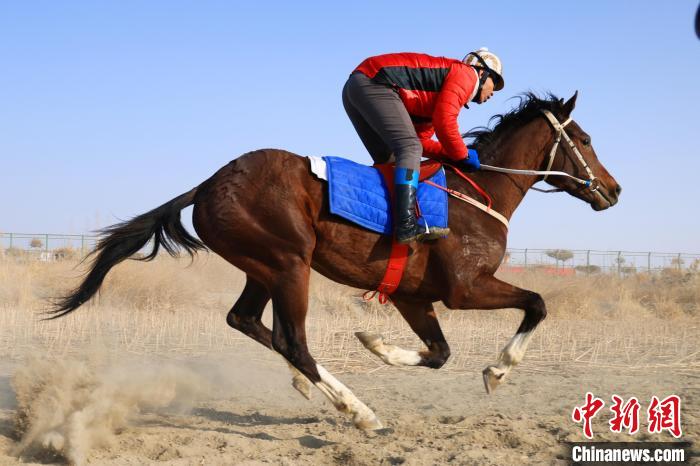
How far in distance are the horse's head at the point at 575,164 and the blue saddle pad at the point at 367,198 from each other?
131cm

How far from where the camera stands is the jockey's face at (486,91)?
6004mm

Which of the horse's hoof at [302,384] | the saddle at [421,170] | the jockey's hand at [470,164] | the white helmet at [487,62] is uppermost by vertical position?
the white helmet at [487,62]

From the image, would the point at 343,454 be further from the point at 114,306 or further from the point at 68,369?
the point at 114,306

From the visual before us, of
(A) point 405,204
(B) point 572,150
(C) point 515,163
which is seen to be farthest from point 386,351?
(B) point 572,150

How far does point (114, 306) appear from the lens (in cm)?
1483

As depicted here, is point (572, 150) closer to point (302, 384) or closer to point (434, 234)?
point (434, 234)

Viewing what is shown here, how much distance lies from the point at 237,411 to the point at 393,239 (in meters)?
2.28

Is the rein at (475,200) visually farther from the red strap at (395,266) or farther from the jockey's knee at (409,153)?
the red strap at (395,266)

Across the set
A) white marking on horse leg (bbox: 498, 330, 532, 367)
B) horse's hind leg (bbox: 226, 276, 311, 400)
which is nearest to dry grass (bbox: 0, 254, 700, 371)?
horse's hind leg (bbox: 226, 276, 311, 400)

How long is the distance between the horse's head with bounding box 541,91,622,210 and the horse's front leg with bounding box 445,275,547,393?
1.23 metres

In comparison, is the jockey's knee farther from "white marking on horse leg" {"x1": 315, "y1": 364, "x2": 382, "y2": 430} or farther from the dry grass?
the dry grass

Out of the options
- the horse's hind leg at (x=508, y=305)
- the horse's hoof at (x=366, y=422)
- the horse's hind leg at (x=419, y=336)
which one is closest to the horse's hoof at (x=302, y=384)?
the horse's hind leg at (x=419, y=336)

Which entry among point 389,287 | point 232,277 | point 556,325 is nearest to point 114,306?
point 232,277

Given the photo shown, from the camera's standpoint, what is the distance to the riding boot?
17.3 ft
